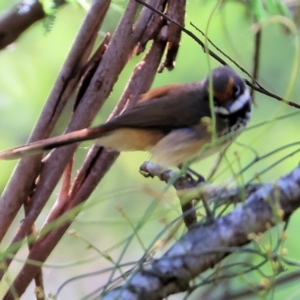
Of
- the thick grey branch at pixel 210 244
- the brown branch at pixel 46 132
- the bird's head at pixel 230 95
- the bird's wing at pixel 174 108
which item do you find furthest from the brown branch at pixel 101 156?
the thick grey branch at pixel 210 244

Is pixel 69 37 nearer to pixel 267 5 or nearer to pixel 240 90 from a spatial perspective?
pixel 240 90

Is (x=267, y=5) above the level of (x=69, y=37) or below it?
below

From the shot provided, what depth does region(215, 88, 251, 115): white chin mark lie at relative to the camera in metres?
1.31

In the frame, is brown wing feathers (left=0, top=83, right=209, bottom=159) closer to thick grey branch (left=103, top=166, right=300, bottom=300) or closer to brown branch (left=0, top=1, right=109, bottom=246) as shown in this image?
brown branch (left=0, top=1, right=109, bottom=246)

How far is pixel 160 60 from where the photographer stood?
43.9 inches

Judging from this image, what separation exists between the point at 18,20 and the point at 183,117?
456 millimetres

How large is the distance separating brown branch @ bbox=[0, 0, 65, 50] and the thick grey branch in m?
0.78

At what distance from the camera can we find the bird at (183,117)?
49.5 inches

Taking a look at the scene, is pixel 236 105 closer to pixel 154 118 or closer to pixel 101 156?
pixel 154 118

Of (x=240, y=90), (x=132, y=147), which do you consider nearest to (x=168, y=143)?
(x=132, y=147)

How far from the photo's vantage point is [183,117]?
1.35m

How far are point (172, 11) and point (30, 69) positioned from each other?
2.46 feet

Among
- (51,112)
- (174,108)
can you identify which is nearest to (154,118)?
(174,108)

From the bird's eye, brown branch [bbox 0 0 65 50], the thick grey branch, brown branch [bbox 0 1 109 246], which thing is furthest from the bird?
the thick grey branch
